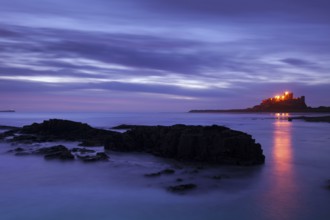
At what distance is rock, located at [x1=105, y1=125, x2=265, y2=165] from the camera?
15352mm

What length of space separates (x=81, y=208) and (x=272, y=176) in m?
7.76

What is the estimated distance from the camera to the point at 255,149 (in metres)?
15.9

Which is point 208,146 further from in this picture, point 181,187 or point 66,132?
point 66,132

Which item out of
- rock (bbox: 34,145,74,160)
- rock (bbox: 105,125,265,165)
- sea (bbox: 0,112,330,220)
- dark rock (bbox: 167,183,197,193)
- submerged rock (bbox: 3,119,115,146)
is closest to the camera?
sea (bbox: 0,112,330,220)

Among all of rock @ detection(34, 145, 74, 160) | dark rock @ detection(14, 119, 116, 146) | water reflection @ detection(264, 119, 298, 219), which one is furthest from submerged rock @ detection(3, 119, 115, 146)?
water reflection @ detection(264, 119, 298, 219)

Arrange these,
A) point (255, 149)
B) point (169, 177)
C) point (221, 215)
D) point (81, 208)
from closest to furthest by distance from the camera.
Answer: point (221, 215)
point (81, 208)
point (169, 177)
point (255, 149)

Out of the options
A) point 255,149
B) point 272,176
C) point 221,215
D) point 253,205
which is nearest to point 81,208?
point 221,215

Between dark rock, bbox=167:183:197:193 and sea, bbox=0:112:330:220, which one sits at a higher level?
dark rock, bbox=167:183:197:193

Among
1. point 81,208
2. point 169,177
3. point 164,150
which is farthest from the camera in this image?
point 164,150

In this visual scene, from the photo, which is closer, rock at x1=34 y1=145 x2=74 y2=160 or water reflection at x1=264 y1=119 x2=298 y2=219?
water reflection at x1=264 y1=119 x2=298 y2=219

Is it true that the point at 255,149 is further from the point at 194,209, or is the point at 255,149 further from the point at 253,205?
the point at 194,209

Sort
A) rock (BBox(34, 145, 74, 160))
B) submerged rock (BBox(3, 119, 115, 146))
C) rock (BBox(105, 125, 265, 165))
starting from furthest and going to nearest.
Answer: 1. submerged rock (BBox(3, 119, 115, 146))
2. rock (BBox(34, 145, 74, 160))
3. rock (BBox(105, 125, 265, 165))

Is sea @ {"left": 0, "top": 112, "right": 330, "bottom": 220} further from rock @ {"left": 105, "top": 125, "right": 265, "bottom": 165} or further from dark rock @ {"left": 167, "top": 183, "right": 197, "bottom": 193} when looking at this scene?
rock @ {"left": 105, "top": 125, "right": 265, "bottom": 165}

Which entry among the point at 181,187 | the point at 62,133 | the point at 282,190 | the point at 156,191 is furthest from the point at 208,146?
the point at 62,133
